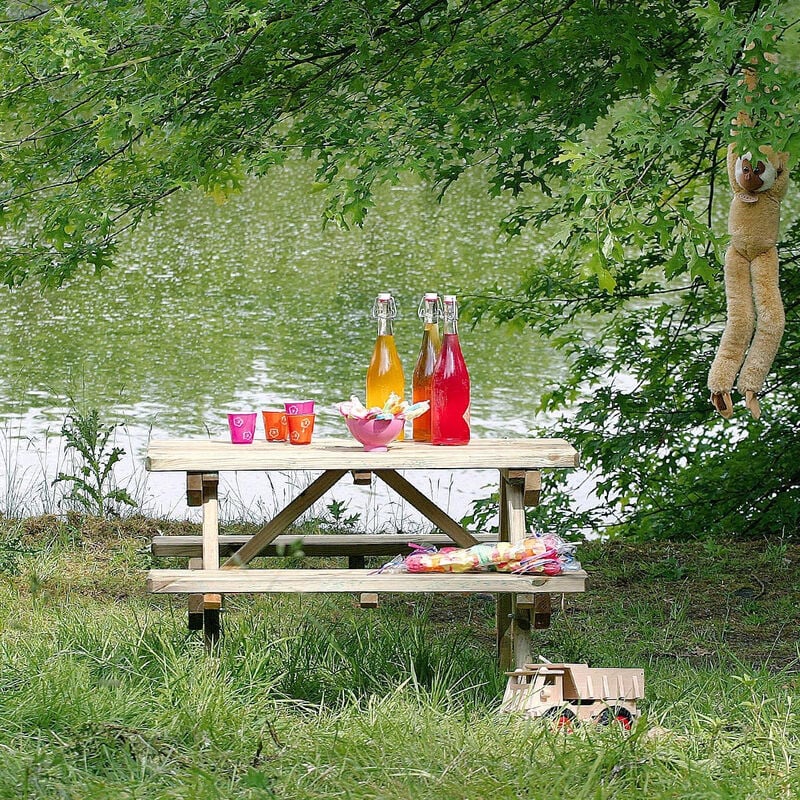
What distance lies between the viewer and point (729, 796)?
2445mm

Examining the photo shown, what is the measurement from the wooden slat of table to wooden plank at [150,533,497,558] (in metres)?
0.49

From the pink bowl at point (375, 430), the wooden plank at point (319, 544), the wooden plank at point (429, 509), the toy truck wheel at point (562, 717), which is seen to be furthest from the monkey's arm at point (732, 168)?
the toy truck wheel at point (562, 717)

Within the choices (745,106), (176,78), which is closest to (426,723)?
(745,106)

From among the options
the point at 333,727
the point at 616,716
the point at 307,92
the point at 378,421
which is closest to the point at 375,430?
the point at 378,421

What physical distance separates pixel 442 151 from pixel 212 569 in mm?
1652

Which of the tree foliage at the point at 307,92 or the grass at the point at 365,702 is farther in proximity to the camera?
the tree foliage at the point at 307,92

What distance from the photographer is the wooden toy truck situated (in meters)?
2.98

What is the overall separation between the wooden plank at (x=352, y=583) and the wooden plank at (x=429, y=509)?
13.0 inches

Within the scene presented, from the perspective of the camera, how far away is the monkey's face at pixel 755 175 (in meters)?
3.19

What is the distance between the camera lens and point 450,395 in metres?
3.38

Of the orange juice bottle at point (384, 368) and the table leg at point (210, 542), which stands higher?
the orange juice bottle at point (384, 368)

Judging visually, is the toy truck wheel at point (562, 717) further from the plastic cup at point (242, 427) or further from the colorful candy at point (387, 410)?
the plastic cup at point (242, 427)

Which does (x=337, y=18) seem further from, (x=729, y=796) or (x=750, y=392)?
(x=729, y=796)

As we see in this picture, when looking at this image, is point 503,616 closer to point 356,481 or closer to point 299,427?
point 356,481
